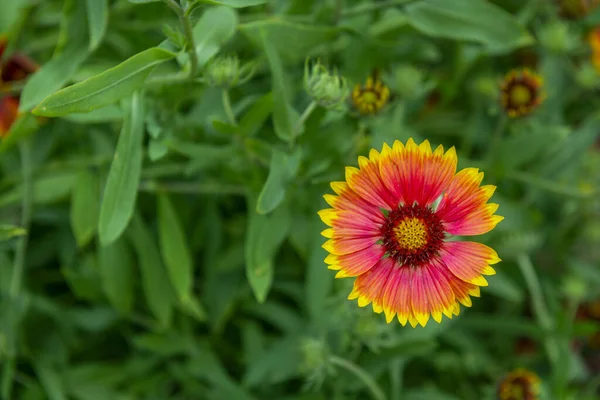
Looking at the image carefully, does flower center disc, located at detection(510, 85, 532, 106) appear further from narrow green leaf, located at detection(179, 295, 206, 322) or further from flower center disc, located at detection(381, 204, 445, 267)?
narrow green leaf, located at detection(179, 295, 206, 322)

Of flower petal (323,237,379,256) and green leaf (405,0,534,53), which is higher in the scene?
green leaf (405,0,534,53)

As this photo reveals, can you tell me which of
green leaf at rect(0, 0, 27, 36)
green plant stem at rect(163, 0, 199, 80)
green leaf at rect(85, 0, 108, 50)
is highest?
green leaf at rect(0, 0, 27, 36)

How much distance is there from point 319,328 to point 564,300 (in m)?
0.89

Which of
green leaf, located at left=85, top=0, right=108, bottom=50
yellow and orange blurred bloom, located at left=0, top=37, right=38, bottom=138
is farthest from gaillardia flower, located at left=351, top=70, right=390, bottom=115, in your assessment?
yellow and orange blurred bloom, located at left=0, top=37, right=38, bottom=138

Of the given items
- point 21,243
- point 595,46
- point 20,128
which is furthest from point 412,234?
point 595,46

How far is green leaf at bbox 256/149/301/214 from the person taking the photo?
3.30 feet

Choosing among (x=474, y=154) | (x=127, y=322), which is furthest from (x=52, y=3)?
(x=474, y=154)

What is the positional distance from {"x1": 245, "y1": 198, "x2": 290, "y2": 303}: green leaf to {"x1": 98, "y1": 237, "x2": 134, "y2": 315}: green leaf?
398 mm

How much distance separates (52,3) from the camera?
1696 millimetres

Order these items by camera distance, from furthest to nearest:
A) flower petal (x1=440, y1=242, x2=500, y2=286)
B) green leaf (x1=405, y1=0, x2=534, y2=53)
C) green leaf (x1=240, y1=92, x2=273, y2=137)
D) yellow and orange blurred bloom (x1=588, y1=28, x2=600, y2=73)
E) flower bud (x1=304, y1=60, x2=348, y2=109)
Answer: yellow and orange blurred bloom (x1=588, y1=28, x2=600, y2=73) → green leaf (x1=405, y1=0, x2=534, y2=53) → green leaf (x1=240, y1=92, x2=273, y2=137) → flower bud (x1=304, y1=60, x2=348, y2=109) → flower petal (x1=440, y1=242, x2=500, y2=286)

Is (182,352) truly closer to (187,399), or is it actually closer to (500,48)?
(187,399)

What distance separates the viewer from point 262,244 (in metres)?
1.19

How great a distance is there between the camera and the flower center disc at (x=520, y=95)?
4.49ft

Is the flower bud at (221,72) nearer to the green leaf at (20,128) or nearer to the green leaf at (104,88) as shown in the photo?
the green leaf at (104,88)
